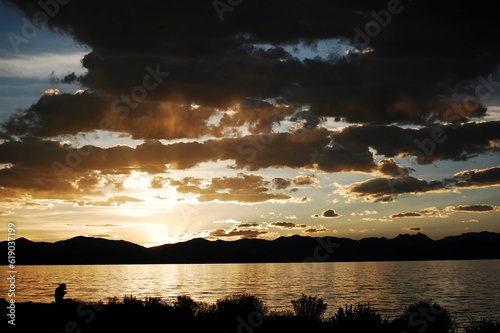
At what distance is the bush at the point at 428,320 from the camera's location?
29.9m

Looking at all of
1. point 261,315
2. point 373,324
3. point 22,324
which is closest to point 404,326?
point 373,324

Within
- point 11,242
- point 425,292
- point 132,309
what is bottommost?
point 425,292

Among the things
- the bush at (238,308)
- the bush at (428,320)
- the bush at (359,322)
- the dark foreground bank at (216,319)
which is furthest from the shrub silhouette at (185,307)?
the bush at (428,320)

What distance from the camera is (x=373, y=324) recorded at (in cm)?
2780

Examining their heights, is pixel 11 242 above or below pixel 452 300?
above

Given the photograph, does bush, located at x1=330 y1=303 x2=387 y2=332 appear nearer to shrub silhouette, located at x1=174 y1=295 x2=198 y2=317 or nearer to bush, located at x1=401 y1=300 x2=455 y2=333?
bush, located at x1=401 y1=300 x2=455 y2=333

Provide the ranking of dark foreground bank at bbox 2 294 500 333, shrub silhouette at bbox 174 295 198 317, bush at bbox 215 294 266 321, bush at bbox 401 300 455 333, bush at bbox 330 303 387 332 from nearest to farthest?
1. bush at bbox 330 303 387 332
2. dark foreground bank at bbox 2 294 500 333
3. bush at bbox 401 300 455 333
4. bush at bbox 215 294 266 321
5. shrub silhouette at bbox 174 295 198 317

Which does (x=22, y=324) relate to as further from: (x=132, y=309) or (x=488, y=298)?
(x=488, y=298)

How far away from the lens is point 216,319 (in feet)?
102

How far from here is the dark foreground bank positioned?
27.8 meters

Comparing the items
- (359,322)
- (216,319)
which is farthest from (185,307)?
(359,322)

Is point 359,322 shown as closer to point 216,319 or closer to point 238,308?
point 238,308

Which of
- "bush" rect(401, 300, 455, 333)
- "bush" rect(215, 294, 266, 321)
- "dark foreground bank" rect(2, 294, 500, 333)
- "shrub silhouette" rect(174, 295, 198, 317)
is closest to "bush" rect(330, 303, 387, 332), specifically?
"dark foreground bank" rect(2, 294, 500, 333)

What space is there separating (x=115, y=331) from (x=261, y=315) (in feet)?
27.8
